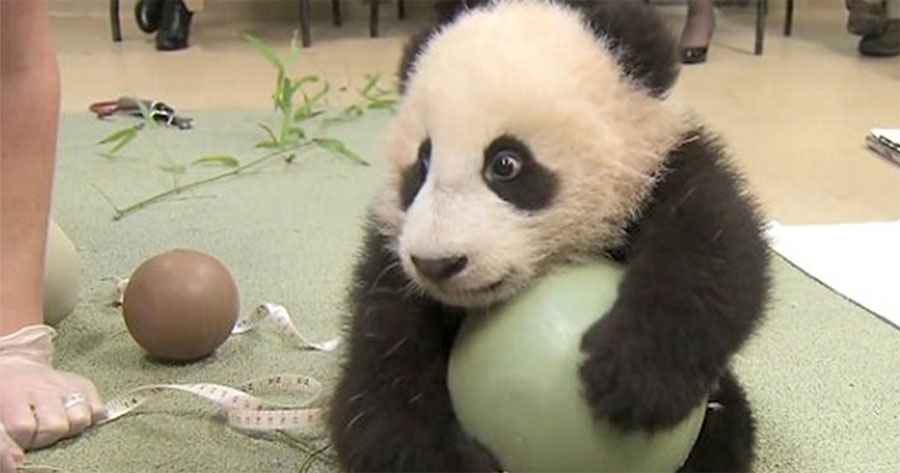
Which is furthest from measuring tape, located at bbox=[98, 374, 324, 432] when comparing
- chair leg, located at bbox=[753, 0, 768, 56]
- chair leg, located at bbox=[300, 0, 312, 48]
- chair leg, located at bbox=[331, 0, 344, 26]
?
chair leg, located at bbox=[331, 0, 344, 26]

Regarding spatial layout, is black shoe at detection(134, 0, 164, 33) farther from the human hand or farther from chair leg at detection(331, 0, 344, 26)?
the human hand

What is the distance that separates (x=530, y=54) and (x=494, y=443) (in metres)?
0.24

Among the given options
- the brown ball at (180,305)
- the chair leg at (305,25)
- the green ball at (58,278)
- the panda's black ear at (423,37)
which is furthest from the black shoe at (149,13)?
the panda's black ear at (423,37)

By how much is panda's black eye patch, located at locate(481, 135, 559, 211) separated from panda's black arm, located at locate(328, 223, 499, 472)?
3.7 inches

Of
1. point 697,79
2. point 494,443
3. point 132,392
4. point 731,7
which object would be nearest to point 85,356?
point 132,392

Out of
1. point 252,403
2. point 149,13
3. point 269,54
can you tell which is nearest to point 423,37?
Answer: point 252,403

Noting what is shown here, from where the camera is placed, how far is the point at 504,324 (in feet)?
2.57

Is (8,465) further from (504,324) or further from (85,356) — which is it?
(504,324)

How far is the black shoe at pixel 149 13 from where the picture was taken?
3398 millimetres

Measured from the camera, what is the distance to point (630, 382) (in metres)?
0.75

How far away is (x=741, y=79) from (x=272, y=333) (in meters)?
1.76

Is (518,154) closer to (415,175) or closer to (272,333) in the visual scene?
(415,175)

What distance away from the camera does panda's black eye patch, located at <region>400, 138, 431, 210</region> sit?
0.79 m

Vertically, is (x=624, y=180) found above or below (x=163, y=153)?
above
